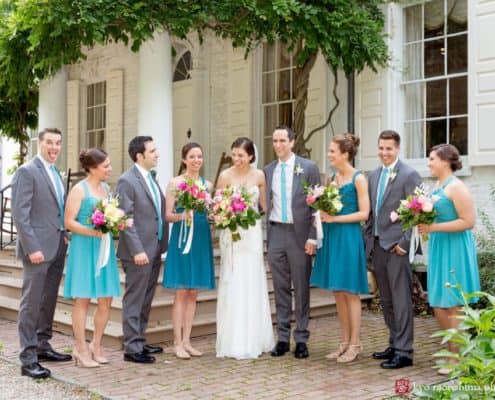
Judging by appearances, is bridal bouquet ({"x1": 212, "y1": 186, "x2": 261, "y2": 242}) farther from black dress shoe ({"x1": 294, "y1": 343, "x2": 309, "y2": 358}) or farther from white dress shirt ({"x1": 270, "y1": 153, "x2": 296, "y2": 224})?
black dress shoe ({"x1": 294, "y1": 343, "x2": 309, "y2": 358})

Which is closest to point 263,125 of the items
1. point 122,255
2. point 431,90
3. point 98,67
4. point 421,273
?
point 431,90

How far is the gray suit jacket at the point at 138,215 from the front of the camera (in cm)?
589

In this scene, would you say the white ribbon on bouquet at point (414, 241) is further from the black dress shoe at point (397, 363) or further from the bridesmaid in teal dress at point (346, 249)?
the black dress shoe at point (397, 363)

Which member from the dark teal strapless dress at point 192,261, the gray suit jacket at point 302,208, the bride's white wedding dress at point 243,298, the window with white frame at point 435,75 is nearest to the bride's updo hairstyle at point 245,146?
the bride's white wedding dress at point 243,298

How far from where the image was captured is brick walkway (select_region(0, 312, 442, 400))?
16.6ft

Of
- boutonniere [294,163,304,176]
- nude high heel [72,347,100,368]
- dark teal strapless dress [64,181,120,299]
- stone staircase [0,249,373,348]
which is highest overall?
boutonniere [294,163,304,176]

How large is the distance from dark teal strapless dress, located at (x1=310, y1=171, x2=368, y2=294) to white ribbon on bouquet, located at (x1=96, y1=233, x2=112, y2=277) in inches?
73.7

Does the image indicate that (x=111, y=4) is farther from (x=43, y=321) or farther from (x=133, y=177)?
(x=43, y=321)

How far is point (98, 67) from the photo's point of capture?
14445 millimetres

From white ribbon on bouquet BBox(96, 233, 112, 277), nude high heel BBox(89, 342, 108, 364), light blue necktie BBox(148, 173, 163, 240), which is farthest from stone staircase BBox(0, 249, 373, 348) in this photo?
light blue necktie BBox(148, 173, 163, 240)

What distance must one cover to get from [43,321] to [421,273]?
15.5 feet

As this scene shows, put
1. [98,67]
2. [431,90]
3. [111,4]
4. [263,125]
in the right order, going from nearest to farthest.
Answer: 1. [111,4]
2. [431,90]
3. [263,125]
4. [98,67]

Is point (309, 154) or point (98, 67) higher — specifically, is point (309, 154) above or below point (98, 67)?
below

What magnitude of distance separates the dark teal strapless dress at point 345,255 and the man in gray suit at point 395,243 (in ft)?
0.59
